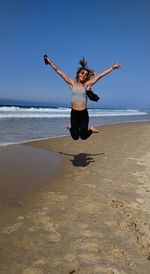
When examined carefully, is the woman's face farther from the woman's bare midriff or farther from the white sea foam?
the white sea foam

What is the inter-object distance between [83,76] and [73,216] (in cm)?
381

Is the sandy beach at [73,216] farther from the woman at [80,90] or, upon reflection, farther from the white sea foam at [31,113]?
the white sea foam at [31,113]

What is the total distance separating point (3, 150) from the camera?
902cm

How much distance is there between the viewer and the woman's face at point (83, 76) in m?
7.13

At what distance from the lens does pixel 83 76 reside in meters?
7.13

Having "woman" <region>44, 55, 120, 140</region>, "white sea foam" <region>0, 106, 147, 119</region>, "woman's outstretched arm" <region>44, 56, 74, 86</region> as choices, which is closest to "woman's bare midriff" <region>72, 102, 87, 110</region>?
"woman" <region>44, 55, 120, 140</region>

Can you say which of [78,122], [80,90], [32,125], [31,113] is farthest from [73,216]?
[31,113]

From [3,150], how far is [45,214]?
200 inches

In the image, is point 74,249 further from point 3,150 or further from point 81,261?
point 3,150

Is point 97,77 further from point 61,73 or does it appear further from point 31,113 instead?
point 31,113

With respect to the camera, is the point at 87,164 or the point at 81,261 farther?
the point at 87,164

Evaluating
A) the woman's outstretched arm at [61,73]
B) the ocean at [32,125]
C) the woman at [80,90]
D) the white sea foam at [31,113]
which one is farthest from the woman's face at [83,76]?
the white sea foam at [31,113]

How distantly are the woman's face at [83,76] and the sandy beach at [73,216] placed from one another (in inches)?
81.7

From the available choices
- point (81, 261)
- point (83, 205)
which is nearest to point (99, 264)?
point (81, 261)
